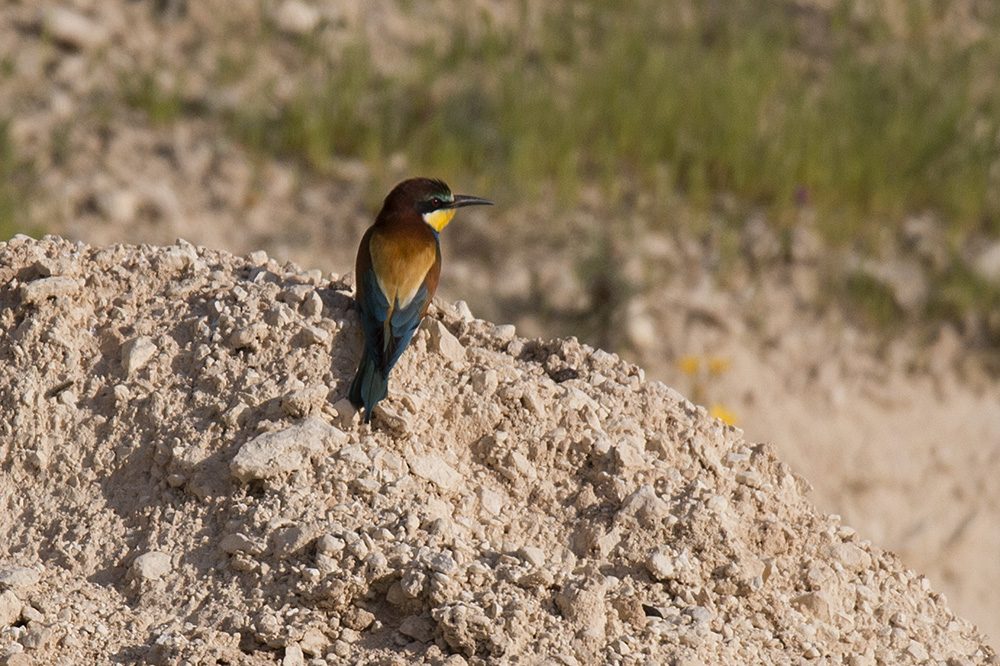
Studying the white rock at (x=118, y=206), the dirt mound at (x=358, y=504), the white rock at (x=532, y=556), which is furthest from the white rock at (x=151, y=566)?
the white rock at (x=118, y=206)

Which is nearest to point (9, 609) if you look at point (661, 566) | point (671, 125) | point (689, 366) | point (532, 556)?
point (532, 556)

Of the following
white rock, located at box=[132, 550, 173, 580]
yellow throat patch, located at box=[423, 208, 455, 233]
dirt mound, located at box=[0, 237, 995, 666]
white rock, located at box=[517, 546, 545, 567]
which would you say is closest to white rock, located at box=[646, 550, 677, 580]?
dirt mound, located at box=[0, 237, 995, 666]

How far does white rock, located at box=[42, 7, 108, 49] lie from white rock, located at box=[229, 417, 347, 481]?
486 cm

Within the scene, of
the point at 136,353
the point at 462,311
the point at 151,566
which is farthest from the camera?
the point at 462,311

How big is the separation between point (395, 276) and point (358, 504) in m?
0.72

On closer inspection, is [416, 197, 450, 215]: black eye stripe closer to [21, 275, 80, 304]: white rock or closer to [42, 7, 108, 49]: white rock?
[21, 275, 80, 304]: white rock

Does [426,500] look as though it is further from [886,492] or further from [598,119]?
[598,119]

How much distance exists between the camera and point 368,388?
2799 mm

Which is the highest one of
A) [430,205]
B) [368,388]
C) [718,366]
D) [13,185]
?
[718,366]

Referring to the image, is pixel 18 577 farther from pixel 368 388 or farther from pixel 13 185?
pixel 13 185

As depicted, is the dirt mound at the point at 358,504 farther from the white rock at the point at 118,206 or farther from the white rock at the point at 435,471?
the white rock at the point at 118,206

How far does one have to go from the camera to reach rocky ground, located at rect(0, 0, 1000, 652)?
556 cm

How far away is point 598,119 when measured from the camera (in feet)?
22.4

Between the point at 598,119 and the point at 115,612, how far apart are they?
4.85m
